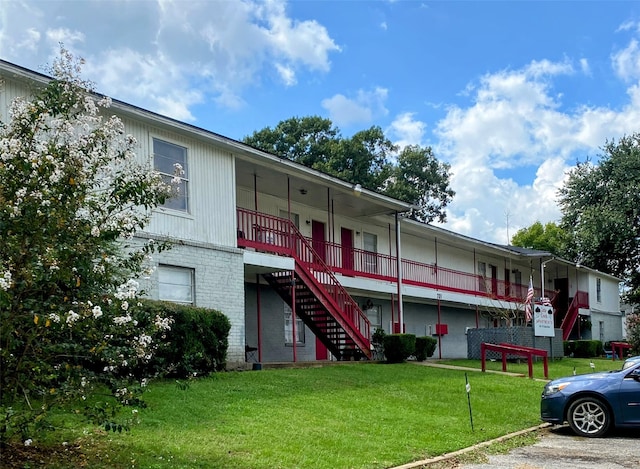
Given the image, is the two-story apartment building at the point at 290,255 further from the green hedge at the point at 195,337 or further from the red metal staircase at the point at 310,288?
the green hedge at the point at 195,337

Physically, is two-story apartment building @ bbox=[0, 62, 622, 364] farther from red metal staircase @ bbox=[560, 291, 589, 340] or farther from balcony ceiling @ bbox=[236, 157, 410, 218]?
red metal staircase @ bbox=[560, 291, 589, 340]

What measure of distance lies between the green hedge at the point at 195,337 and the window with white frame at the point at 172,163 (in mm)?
3111

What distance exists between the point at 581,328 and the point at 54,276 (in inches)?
1501

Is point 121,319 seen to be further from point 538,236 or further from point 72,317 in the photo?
point 538,236

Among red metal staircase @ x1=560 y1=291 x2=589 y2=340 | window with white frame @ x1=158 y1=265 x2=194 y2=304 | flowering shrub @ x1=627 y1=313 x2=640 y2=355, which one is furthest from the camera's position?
red metal staircase @ x1=560 y1=291 x2=589 y2=340

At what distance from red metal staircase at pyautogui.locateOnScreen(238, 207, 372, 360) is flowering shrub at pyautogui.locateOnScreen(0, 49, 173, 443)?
10.5 m

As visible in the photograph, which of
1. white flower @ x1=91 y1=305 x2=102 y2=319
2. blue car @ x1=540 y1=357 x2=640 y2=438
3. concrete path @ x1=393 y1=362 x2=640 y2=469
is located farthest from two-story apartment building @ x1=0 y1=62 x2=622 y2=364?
blue car @ x1=540 y1=357 x2=640 y2=438

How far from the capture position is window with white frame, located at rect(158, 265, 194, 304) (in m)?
15.2

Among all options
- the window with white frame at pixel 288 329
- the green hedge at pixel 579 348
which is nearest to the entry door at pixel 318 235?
the window with white frame at pixel 288 329

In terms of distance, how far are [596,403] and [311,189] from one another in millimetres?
11788

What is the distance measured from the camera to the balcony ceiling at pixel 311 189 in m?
18.4

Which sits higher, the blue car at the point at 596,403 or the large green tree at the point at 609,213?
→ the large green tree at the point at 609,213

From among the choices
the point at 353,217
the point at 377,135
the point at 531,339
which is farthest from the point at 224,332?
the point at 377,135

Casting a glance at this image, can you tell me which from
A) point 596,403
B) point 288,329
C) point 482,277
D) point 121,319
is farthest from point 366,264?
point 121,319
